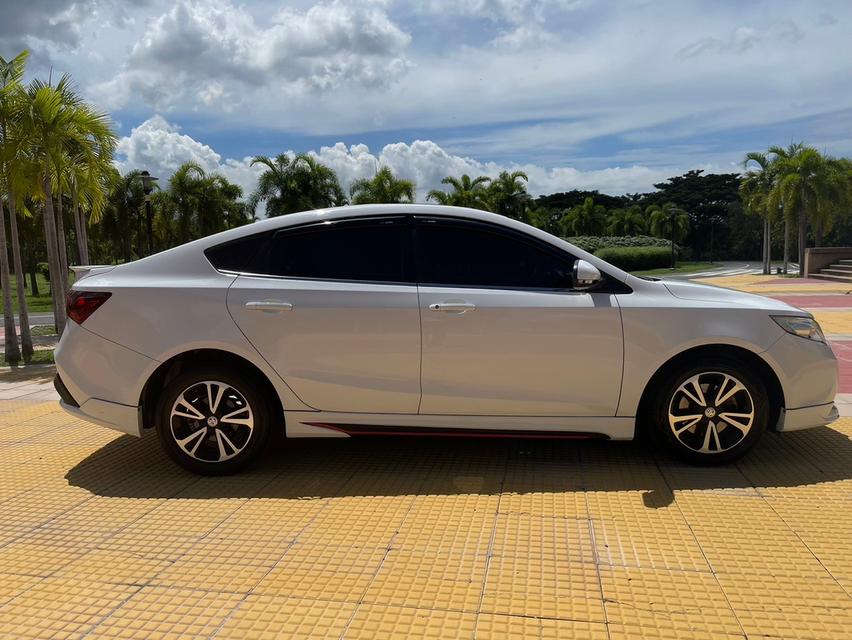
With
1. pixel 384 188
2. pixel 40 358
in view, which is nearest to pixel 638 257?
pixel 384 188

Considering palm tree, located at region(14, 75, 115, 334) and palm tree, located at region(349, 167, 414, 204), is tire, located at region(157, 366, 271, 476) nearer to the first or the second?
palm tree, located at region(14, 75, 115, 334)

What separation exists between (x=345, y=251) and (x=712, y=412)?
246 cm

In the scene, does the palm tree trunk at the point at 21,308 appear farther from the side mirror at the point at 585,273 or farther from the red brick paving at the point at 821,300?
the red brick paving at the point at 821,300

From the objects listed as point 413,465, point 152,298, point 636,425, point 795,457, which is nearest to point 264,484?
point 413,465

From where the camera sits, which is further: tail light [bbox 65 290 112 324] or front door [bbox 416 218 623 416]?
tail light [bbox 65 290 112 324]

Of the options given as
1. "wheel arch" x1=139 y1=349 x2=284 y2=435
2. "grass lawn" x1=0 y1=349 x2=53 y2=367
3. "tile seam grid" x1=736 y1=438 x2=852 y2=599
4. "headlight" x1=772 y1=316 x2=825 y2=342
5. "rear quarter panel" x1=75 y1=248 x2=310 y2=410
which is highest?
"rear quarter panel" x1=75 y1=248 x2=310 y2=410

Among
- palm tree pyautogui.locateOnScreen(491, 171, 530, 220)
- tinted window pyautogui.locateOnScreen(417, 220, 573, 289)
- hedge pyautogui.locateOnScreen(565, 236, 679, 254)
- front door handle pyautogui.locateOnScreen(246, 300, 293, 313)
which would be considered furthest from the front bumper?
hedge pyautogui.locateOnScreen(565, 236, 679, 254)

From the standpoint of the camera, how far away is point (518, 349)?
13.1 ft

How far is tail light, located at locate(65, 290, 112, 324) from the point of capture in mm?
4199

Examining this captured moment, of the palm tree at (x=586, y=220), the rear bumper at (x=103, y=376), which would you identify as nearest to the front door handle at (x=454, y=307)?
the rear bumper at (x=103, y=376)

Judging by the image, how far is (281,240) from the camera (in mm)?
4281

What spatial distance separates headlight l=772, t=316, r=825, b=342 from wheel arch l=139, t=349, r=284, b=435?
3.13 meters

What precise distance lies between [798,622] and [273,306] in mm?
3050

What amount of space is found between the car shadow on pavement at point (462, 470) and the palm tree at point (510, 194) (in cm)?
3920
